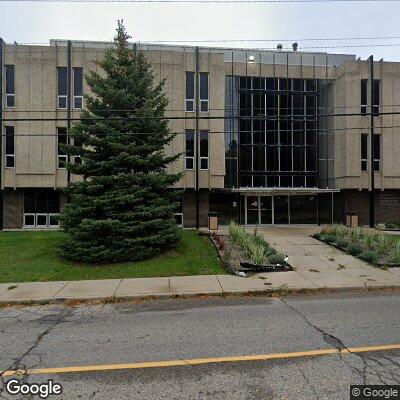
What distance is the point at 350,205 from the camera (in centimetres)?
2208

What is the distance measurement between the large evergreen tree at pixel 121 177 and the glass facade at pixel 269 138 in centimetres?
1117

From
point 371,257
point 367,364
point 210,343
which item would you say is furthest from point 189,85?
point 367,364

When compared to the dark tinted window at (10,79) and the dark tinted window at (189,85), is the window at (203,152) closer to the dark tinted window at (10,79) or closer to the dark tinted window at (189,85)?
the dark tinted window at (189,85)

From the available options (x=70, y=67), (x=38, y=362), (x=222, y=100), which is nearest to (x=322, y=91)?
(x=222, y=100)

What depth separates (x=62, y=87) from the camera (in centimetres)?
2020

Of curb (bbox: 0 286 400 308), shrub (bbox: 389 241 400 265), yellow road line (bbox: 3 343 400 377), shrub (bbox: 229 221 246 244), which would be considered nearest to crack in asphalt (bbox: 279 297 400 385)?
yellow road line (bbox: 3 343 400 377)

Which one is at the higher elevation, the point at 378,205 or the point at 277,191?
the point at 277,191

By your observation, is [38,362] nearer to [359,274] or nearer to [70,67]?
[359,274]

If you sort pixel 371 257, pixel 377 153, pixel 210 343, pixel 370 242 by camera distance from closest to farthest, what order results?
pixel 210 343, pixel 371 257, pixel 370 242, pixel 377 153

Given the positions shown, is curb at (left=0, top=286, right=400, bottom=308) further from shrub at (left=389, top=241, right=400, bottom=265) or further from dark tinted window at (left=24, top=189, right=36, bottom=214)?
dark tinted window at (left=24, top=189, right=36, bottom=214)

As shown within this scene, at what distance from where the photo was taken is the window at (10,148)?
19.6 m

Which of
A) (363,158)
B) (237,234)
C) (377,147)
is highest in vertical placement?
(377,147)

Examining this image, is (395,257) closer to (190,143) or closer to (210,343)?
(210,343)

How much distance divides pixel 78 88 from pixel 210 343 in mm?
19952
